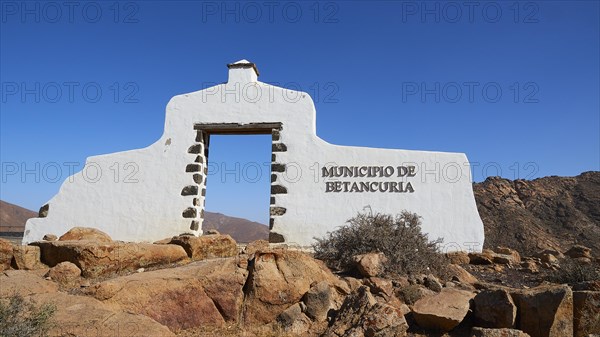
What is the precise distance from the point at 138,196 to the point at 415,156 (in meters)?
7.15

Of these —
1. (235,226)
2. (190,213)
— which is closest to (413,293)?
(190,213)

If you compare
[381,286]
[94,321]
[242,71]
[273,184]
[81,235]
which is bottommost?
[94,321]

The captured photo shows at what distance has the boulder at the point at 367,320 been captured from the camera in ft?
15.1

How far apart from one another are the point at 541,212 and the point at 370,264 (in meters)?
20.0

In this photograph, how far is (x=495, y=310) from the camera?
503cm

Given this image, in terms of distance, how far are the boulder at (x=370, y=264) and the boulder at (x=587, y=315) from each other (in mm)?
2505

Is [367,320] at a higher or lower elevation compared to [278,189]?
lower

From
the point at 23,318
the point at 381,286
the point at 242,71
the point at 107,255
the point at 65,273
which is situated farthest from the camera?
the point at 242,71

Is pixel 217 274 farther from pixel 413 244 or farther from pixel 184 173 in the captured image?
pixel 184 173

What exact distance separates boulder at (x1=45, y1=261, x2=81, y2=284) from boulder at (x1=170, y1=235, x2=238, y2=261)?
A: 1.76 m

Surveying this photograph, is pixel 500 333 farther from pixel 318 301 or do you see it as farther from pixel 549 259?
pixel 549 259

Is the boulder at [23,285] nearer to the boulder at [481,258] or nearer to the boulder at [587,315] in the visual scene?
the boulder at [587,315]

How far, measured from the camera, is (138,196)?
37.7 feet

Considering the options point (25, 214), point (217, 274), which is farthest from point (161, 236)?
point (25, 214)
